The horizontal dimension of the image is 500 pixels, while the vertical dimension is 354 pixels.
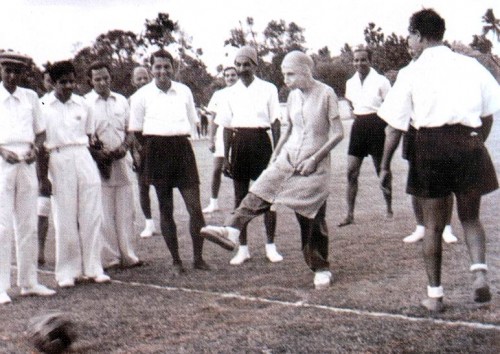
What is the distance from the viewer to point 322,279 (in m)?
6.51

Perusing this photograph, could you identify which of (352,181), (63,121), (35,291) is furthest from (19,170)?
(352,181)

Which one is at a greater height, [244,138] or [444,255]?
[244,138]

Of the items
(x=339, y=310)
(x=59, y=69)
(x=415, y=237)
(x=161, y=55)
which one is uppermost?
(x=161, y=55)

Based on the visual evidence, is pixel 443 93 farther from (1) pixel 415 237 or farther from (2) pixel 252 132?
(1) pixel 415 237

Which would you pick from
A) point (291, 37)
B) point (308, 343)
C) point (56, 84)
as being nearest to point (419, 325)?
point (308, 343)

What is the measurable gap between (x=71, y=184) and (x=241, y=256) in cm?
174

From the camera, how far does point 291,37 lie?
Answer: 47.6 feet

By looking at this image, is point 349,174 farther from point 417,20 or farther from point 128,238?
point 417,20

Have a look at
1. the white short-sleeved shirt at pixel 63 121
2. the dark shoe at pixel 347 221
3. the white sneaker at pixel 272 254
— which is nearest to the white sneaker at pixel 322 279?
the white sneaker at pixel 272 254

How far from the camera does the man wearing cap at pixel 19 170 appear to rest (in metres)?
6.66

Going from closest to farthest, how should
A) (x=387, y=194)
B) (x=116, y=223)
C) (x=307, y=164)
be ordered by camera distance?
(x=307, y=164)
(x=116, y=223)
(x=387, y=194)

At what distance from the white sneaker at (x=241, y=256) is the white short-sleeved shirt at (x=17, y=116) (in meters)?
2.22

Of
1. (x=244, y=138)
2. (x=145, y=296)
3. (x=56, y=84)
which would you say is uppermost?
(x=56, y=84)

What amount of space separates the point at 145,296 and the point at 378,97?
4492 millimetres
